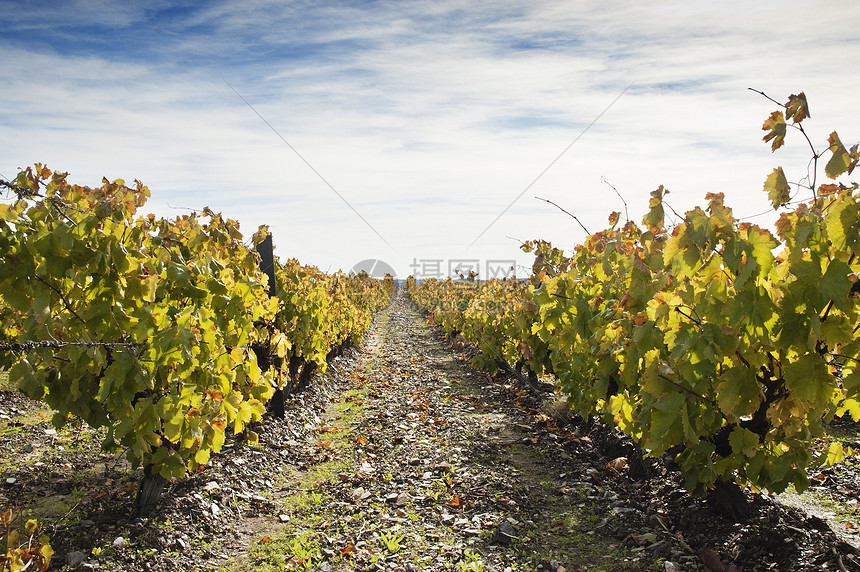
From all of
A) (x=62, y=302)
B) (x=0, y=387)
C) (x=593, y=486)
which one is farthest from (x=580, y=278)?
(x=0, y=387)

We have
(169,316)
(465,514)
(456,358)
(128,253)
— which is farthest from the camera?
(456,358)

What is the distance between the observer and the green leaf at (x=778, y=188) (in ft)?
10.4

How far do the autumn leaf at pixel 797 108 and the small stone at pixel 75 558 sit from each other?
529 cm

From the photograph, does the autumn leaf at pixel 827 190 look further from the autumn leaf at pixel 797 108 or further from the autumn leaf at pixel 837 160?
the autumn leaf at pixel 797 108

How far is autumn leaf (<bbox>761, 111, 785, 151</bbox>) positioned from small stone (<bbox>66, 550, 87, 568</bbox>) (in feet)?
17.0

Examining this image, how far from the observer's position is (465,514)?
4723 mm

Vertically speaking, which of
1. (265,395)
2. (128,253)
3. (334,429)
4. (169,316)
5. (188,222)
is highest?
(188,222)

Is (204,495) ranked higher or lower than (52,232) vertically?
lower

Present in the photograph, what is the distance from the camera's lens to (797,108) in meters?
3.05

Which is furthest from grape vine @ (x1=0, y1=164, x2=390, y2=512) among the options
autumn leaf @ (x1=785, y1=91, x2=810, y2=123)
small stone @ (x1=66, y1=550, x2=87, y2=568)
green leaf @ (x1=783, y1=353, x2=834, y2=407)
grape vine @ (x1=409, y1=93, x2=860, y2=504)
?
autumn leaf @ (x1=785, y1=91, x2=810, y2=123)

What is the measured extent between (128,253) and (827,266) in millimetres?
4406

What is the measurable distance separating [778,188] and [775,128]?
35cm

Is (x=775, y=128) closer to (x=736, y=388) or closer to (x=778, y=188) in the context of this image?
(x=778, y=188)

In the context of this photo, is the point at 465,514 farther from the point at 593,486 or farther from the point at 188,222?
the point at 188,222
